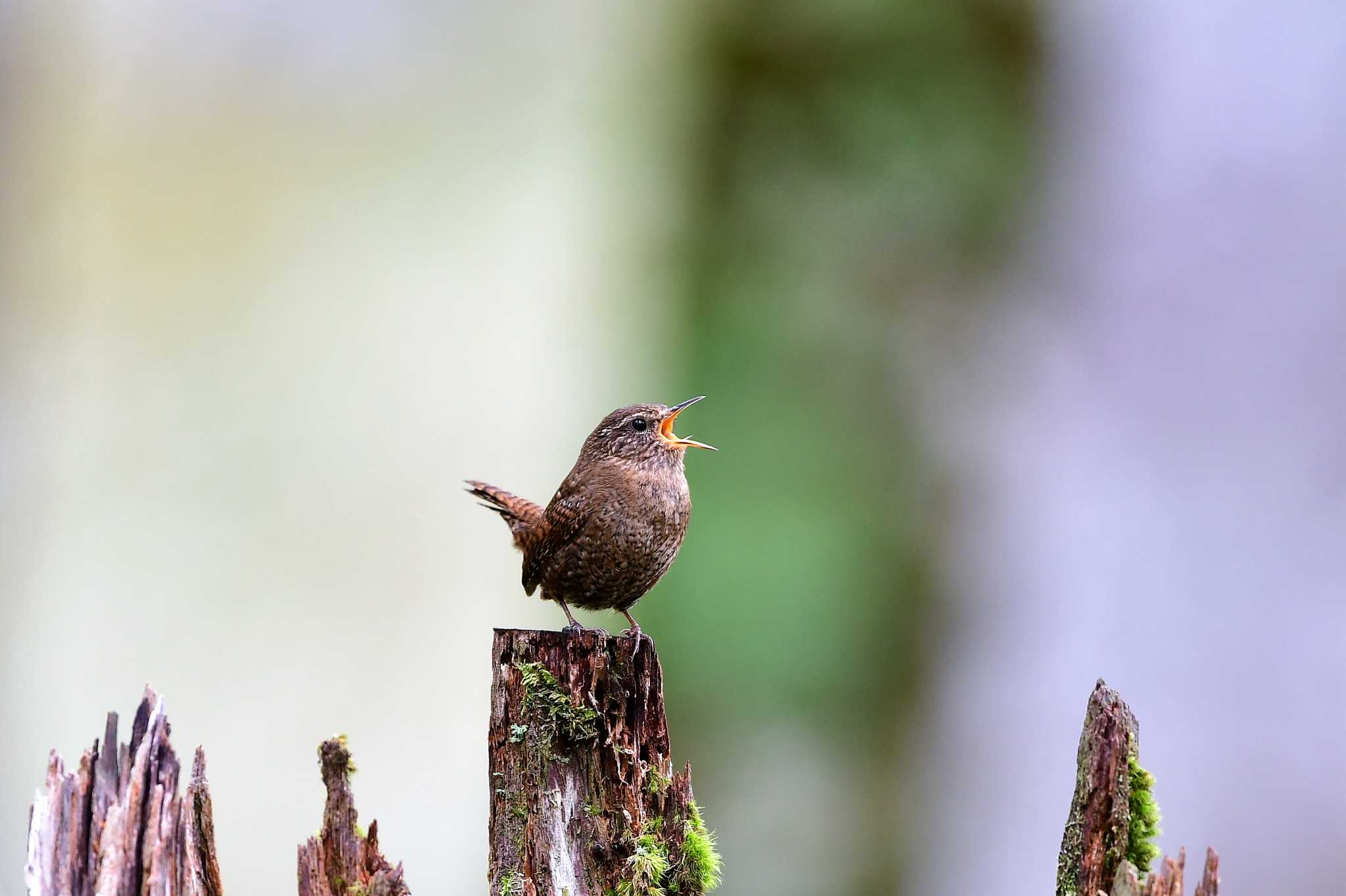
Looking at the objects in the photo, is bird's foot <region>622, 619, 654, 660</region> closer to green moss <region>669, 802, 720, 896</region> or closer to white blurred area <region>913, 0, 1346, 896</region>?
green moss <region>669, 802, 720, 896</region>

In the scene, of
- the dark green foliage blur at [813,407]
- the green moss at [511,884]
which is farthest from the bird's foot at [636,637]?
the dark green foliage blur at [813,407]

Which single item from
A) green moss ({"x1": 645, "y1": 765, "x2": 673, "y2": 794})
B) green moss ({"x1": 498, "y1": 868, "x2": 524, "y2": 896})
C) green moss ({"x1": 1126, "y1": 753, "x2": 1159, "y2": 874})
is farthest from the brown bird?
green moss ({"x1": 1126, "y1": 753, "x2": 1159, "y2": 874})

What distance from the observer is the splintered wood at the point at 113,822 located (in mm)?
2055

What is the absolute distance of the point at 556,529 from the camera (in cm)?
329

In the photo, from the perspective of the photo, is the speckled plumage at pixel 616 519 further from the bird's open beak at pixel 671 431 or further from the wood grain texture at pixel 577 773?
the wood grain texture at pixel 577 773

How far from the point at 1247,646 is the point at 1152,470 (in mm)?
876

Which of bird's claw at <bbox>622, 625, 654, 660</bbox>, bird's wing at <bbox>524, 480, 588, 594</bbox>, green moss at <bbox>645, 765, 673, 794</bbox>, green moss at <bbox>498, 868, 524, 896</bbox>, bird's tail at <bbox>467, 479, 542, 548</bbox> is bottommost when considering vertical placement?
green moss at <bbox>498, 868, 524, 896</bbox>

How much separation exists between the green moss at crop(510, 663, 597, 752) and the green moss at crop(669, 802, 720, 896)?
282mm

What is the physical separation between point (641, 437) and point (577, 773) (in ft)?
3.82

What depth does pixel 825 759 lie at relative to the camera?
628 cm

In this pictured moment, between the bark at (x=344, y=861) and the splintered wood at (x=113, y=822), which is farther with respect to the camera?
the bark at (x=344, y=861)

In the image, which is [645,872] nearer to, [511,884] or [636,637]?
[511,884]

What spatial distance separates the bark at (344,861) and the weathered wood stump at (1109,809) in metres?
1.24

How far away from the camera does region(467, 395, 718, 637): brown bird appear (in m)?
3.22
